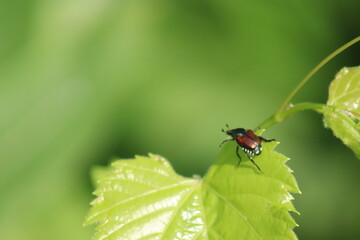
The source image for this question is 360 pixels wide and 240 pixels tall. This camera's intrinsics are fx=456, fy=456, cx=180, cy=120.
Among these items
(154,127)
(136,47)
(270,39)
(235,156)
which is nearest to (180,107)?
(154,127)

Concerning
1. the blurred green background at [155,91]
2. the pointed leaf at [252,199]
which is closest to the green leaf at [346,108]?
the pointed leaf at [252,199]

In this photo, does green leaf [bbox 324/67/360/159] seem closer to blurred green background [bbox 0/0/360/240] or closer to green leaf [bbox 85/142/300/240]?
green leaf [bbox 85/142/300/240]

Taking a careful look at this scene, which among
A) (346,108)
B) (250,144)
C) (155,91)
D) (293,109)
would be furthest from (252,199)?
(155,91)

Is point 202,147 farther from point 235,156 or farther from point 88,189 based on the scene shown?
point 235,156

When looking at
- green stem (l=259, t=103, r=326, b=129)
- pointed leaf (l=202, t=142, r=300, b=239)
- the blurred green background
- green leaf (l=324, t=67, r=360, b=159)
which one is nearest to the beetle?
pointed leaf (l=202, t=142, r=300, b=239)

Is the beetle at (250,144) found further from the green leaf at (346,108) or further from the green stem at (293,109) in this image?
the green leaf at (346,108)

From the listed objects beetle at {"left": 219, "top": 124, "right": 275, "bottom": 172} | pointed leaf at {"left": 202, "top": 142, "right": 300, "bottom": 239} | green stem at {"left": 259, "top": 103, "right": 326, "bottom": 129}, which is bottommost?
pointed leaf at {"left": 202, "top": 142, "right": 300, "bottom": 239}
